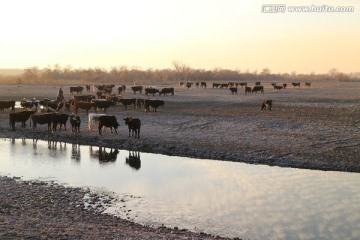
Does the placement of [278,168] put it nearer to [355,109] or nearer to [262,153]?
[262,153]

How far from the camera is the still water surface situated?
9.97 meters

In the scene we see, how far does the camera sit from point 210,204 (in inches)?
453

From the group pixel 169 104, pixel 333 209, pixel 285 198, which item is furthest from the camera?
pixel 169 104

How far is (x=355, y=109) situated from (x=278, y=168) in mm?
18854

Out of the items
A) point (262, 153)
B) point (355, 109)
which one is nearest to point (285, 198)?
point (262, 153)

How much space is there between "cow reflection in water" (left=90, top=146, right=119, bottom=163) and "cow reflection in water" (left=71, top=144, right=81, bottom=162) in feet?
1.80

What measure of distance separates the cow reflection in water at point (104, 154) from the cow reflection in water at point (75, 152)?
549 millimetres

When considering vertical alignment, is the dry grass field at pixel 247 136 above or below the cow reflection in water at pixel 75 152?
above

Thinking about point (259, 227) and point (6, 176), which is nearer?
point (259, 227)

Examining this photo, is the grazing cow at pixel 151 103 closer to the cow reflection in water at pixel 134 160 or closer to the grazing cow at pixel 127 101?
the grazing cow at pixel 127 101

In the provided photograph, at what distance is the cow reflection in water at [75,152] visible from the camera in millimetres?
17516

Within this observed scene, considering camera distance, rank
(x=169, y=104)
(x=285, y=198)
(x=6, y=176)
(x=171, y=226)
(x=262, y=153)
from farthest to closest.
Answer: (x=169, y=104) < (x=262, y=153) < (x=6, y=176) < (x=285, y=198) < (x=171, y=226)

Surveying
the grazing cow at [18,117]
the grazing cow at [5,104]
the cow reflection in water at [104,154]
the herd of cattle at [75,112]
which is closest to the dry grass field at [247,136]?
the grazing cow at [18,117]

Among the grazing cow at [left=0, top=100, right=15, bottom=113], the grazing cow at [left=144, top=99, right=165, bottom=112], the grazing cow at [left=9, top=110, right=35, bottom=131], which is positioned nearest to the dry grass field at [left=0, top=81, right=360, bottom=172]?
the grazing cow at [left=9, top=110, right=35, bottom=131]
